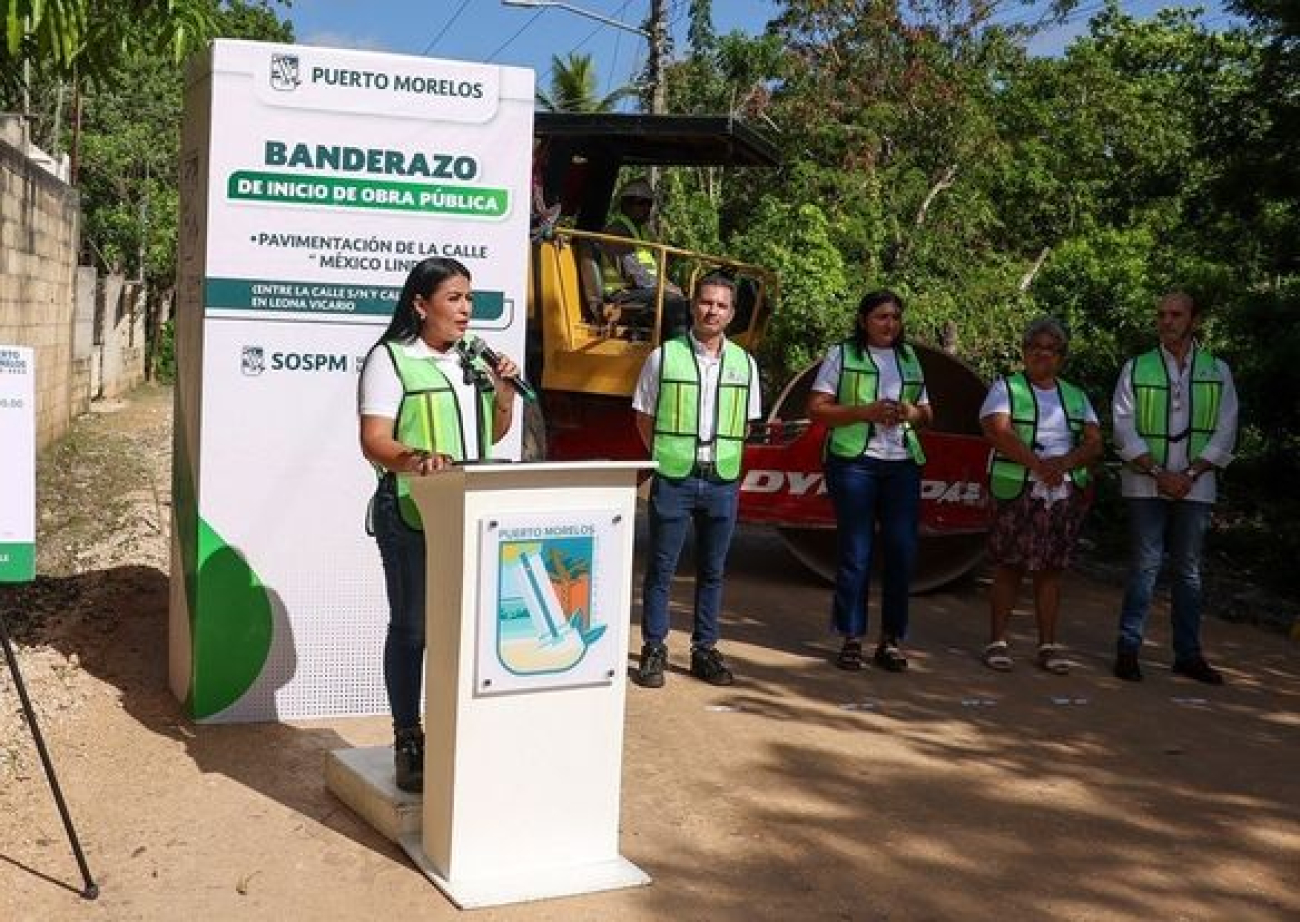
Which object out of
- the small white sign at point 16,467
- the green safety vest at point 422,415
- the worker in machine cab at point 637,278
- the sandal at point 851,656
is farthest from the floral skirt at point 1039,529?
the small white sign at point 16,467

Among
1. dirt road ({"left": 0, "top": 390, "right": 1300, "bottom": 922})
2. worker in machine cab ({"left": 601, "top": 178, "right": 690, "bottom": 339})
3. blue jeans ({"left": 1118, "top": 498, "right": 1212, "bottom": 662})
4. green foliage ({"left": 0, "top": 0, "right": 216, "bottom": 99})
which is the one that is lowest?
dirt road ({"left": 0, "top": 390, "right": 1300, "bottom": 922})

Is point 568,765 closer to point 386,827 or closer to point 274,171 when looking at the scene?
point 386,827

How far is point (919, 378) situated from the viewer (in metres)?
6.98

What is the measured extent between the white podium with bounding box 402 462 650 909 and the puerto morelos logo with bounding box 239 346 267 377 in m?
1.61

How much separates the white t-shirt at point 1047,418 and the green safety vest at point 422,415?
3375 mm

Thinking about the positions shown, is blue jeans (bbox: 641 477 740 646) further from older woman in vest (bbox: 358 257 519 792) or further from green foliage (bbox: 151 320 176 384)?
green foliage (bbox: 151 320 176 384)

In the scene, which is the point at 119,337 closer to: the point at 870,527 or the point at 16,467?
the point at 870,527

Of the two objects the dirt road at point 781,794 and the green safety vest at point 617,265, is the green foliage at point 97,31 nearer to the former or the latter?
the dirt road at point 781,794

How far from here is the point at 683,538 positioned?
21.6 ft

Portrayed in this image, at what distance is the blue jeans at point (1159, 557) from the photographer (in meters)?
7.08

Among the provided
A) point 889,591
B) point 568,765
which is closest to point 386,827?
point 568,765

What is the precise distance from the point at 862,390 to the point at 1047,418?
98cm

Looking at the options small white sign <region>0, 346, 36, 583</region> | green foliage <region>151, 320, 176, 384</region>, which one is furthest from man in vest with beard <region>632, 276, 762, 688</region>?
green foliage <region>151, 320, 176, 384</region>

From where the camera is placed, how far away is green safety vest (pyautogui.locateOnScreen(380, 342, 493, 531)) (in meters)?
4.55
